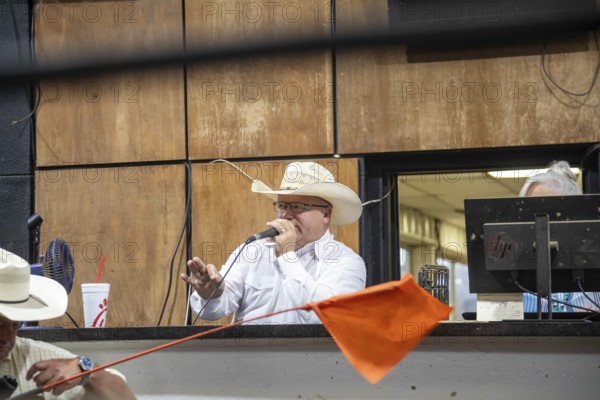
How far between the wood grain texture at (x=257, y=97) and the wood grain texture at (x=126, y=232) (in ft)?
1.00

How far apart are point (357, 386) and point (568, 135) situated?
229cm

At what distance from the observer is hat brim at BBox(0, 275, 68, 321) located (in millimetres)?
2571

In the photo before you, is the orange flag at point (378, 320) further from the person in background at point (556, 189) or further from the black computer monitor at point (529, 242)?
the person in background at point (556, 189)

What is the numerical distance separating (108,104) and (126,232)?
0.71 metres

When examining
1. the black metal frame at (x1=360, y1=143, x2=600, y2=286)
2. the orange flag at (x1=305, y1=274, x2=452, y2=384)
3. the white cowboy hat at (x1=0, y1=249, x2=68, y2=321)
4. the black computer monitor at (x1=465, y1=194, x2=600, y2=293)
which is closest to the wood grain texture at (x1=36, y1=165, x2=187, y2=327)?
the black metal frame at (x1=360, y1=143, x2=600, y2=286)

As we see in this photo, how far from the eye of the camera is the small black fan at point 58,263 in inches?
145

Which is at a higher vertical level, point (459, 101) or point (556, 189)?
point (459, 101)

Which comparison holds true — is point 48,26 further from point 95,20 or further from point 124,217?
point 124,217

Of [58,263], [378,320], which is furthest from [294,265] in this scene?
[378,320]

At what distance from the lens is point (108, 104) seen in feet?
16.8

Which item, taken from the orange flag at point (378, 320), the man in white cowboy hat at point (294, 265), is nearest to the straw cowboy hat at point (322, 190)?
the man in white cowboy hat at point (294, 265)

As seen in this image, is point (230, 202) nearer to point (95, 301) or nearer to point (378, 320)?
point (95, 301)

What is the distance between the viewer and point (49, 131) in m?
5.17

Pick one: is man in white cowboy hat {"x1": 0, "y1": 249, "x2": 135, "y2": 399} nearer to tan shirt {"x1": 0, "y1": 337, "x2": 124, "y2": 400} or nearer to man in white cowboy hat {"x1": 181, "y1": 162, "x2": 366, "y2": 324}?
tan shirt {"x1": 0, "y1": 337, "x2": 124, "y2": 400}
